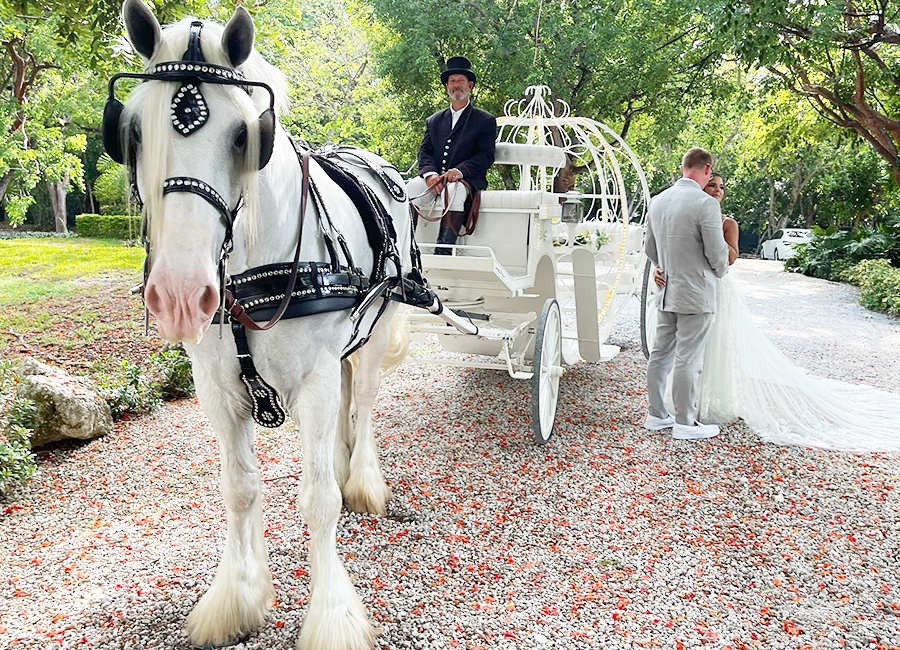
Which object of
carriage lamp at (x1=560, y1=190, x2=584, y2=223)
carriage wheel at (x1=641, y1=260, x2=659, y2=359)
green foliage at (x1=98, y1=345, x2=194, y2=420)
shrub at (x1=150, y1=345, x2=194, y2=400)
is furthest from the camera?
carriage wheel at (x1=641, y1=260, x2=659, y2=359)

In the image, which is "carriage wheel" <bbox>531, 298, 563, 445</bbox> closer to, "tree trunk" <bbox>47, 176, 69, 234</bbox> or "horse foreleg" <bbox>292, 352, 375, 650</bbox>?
"horse foreleg" <bbox>292, 352, 375, 650</bbox>

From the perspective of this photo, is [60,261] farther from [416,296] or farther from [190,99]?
[190,99]

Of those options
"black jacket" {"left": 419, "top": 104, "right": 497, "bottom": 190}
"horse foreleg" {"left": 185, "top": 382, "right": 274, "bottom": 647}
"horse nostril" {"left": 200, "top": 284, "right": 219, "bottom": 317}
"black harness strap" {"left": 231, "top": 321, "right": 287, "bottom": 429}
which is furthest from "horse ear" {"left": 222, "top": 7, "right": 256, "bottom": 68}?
"black jacket" {"left": 419, "top": 104, "right": 497, "bottom": 190}

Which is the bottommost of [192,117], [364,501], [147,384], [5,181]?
[364,501]

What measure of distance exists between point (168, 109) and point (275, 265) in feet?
2.03

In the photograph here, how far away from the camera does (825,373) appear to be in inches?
275

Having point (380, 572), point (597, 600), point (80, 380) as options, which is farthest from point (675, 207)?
point (80, 380)

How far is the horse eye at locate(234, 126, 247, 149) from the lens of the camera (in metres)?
1.73

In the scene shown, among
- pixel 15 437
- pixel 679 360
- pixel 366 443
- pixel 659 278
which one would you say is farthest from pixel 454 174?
pixel 15 437

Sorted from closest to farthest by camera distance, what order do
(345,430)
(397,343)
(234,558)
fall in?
(234,558)
(345,430)
(397,343)

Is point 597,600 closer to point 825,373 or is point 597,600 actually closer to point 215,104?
point 215,104

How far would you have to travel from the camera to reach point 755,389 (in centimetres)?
510

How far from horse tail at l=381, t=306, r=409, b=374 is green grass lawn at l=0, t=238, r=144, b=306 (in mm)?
7037

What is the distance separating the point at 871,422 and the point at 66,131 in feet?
77.3
